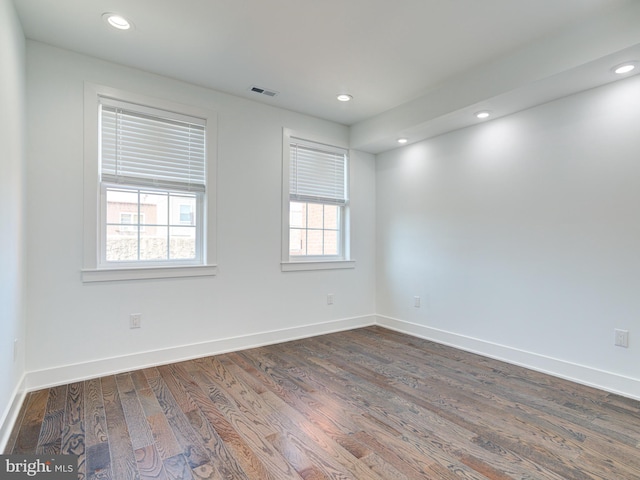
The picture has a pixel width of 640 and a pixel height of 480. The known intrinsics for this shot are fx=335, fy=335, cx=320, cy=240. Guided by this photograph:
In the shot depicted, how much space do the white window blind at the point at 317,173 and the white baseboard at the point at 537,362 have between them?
1.88 meters

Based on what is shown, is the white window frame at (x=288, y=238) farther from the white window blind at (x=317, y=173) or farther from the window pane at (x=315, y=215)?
the window pane at (x=315, y=215)

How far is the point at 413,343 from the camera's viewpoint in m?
3.76

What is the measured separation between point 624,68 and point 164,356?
4.25 m

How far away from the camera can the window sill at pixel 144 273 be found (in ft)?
9.00

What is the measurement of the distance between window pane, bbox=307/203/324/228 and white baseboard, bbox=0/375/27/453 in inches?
116

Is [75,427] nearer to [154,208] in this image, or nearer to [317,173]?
[154,208]

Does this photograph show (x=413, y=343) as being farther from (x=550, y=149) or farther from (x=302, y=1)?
(x=302, y=1)

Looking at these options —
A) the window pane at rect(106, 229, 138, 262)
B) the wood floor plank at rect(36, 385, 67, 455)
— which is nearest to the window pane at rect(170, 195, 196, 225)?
the window pane at rect(106, 229, 138, 262)

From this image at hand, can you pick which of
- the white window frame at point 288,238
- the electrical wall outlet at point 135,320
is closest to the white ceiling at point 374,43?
the white window frame at point 288,238

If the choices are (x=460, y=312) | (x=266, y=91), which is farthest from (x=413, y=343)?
(x=266, y=91)

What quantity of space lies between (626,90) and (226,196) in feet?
11.2

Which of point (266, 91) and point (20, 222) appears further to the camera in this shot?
point (266, 91)

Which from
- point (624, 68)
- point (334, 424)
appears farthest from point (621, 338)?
point (334, 424)

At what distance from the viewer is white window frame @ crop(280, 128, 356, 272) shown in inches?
151
